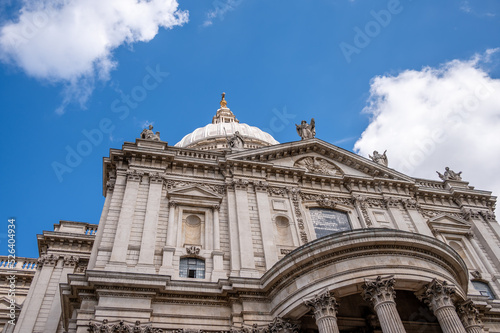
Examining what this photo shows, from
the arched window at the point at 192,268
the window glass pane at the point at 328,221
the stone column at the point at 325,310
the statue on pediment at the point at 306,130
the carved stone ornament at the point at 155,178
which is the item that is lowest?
the stone column at the point at 325,310

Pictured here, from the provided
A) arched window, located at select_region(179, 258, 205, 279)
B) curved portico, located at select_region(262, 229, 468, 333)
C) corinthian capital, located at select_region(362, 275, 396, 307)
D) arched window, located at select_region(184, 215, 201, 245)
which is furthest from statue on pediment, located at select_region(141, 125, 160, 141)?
corinthian capital, located at select_region(362, 275, 396, 307)

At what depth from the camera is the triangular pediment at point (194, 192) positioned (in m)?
24.1

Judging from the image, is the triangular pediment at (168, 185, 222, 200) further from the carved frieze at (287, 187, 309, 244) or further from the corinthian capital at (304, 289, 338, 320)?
the corinthian capital at (304, 289, 338, 320)

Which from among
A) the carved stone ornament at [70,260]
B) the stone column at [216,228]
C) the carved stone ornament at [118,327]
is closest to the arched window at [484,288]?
the stone column at [216,228]

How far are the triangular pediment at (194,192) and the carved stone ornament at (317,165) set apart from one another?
6.72 metres

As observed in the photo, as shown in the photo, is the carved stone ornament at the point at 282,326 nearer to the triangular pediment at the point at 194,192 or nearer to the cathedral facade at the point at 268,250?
the cathedral facade at the point at 268,250

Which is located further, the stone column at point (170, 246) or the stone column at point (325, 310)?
the stone column at point (170, 246)

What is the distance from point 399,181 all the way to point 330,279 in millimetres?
13428

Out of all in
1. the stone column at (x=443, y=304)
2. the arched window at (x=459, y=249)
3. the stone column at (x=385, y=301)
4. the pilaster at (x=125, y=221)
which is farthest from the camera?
the arched window at (x=459, y=249)

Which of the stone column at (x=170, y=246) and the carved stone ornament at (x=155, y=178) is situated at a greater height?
the carved stone ornament at (x=155, y=178)

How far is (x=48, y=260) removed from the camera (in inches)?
1147

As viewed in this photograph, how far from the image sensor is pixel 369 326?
67.4 ft

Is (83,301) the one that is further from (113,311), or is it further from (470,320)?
(470,320)

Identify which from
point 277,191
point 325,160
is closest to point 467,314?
point 277,191
